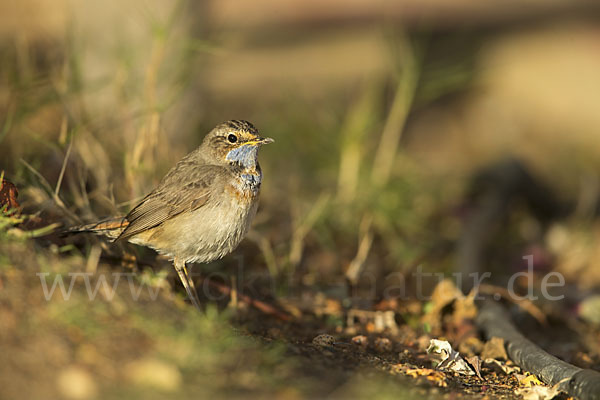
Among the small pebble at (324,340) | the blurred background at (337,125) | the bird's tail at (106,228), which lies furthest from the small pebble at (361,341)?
the bird's tail at (106,228)

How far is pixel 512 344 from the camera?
4.81 meters

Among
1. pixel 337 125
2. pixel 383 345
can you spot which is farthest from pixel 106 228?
pixel 337 125

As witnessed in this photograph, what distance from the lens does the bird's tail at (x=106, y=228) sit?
495 centimetres

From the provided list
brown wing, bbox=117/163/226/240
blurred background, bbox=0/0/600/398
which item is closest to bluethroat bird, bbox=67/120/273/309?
brown wing, bbox=117/163/226/240

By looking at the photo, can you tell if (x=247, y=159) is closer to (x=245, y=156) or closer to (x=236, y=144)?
(x=245, y=156)

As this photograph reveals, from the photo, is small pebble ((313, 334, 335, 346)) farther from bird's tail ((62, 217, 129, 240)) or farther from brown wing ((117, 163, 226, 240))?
bird's tail ((62, 217, 129, 240))

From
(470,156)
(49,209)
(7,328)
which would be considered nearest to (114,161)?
(49,209)

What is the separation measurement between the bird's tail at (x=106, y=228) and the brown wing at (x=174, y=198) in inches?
2.9

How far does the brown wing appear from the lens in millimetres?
5012

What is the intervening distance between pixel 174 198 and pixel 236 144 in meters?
0.65

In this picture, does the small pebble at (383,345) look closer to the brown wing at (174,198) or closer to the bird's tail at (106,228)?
the brown wing at (174,198)

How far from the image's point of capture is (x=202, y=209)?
16.3ft

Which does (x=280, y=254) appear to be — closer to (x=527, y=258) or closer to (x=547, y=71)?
(x=527, y=258)

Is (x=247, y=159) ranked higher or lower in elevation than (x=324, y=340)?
higher
